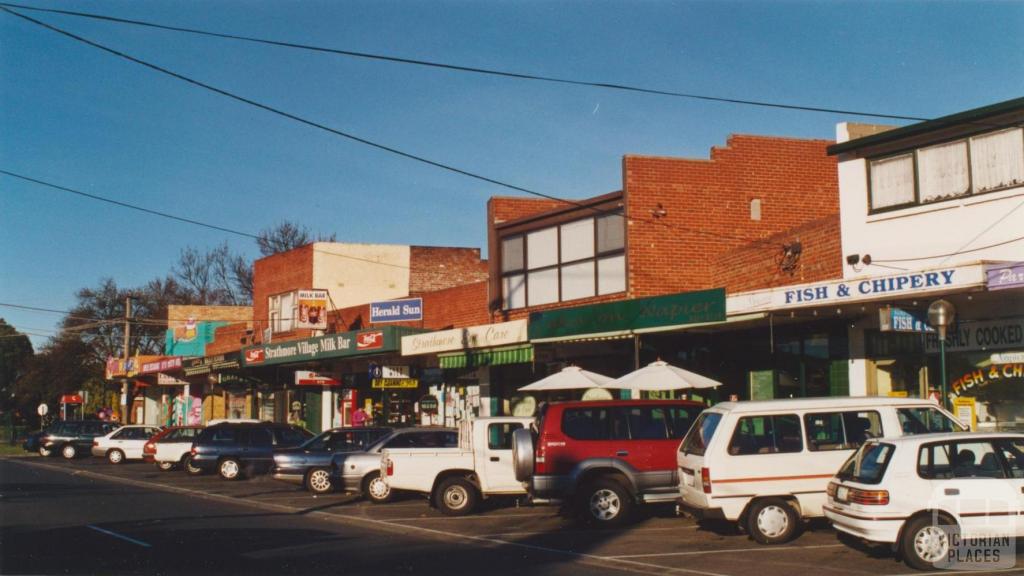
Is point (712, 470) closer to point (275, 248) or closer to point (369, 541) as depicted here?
point (369, 541)

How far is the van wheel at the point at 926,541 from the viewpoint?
35.0 ft

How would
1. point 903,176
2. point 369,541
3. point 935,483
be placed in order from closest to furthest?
point 935,483 → point 369,541 → point 903,176

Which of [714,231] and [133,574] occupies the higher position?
[714,231]

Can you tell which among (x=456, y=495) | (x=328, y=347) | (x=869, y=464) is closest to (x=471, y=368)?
(x=328, y=347)

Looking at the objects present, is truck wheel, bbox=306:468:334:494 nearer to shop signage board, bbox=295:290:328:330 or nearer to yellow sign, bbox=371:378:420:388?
yellow sign, bbox=371:378:420:388

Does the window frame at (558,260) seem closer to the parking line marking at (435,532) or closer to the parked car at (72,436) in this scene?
the parking line marking at (435,532)

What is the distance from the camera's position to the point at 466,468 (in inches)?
682

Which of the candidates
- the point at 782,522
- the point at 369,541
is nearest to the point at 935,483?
the point at 782,522

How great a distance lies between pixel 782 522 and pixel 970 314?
6.59 m

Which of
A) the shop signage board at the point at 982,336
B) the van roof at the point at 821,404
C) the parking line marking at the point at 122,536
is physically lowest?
the parking line marking at the point at 122,536

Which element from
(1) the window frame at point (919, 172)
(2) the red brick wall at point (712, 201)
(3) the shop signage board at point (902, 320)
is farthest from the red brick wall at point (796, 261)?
(3) the shop signage board at point (902, 320)

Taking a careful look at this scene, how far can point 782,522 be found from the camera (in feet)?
42.7

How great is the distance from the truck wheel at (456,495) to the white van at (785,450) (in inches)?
204

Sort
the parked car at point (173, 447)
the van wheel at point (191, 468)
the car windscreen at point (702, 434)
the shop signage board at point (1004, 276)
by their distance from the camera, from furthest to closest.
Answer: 1. the parked car at point (173, 447)
2. the van wheel at point (191, 468)
3. the shop signage board at point (1004, 276)
4. the car windscreen at point (702, 434)
